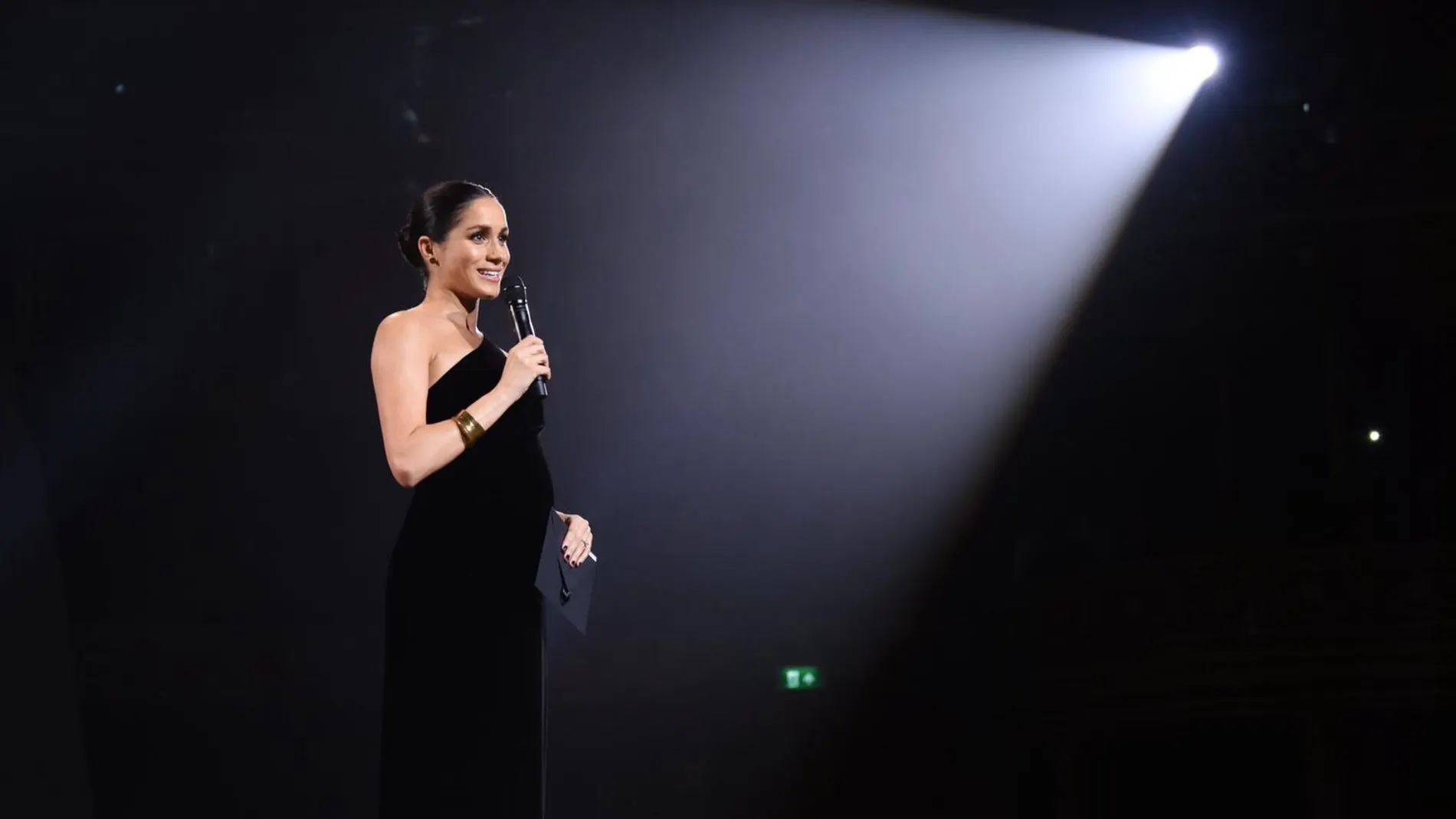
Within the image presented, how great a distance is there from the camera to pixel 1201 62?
794 cm

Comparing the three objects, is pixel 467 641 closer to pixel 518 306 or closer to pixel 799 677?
pixel 518 306

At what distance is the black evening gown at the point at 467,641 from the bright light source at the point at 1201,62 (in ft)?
21.3

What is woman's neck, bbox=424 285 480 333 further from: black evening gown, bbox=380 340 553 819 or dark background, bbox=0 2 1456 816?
dark background, bbox=0 2 1456 816

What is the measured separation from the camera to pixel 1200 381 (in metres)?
9.90

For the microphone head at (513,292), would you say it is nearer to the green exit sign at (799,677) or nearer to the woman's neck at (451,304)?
the woman's neck at (451,304)

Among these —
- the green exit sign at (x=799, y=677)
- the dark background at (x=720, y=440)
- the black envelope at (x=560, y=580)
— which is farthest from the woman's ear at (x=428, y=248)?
the green exit sign at (x=799, y=677)

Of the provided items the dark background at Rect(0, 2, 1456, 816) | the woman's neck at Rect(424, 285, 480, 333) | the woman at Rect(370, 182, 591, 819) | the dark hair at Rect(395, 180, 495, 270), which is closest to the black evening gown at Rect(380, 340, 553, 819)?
the woman at Rect(370, 182, 591, 819)

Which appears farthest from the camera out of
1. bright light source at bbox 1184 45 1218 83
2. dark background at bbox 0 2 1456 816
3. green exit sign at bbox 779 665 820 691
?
green exit sign at bbox 779 665 820 691

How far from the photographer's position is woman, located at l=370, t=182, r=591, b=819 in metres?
2.17

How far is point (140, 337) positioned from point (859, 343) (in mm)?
3619

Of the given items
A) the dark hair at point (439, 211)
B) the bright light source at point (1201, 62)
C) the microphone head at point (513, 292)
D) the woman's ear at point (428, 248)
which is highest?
the bright light source at point (1201, 62)

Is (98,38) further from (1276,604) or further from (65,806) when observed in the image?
(1276,604)

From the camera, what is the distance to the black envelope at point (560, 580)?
2.18m

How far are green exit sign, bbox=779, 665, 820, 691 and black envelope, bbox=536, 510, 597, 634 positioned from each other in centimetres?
620
